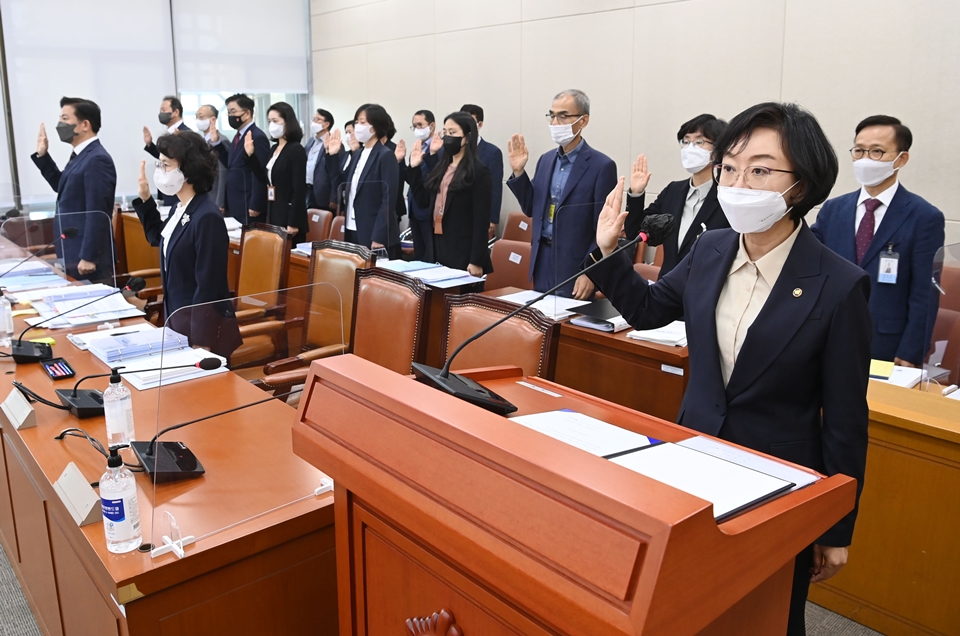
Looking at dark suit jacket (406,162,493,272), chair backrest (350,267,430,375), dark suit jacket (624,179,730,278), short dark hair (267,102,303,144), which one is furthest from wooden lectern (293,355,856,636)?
short dark hair (267,102,303,144)

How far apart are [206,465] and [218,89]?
7.53 metres

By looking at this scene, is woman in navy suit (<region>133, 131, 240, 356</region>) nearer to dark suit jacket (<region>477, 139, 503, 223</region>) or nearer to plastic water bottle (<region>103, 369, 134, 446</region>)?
plastic water bottle (<region>103, 369, 134, 446</region>)

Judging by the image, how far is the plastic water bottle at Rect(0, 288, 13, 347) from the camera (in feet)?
9.02

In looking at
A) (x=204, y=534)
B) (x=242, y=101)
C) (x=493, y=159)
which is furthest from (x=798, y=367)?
(x=242, y=101)

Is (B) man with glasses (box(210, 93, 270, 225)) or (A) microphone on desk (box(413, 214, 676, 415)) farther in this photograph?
(B) man with glasses (box(210, 93, 270, 225))

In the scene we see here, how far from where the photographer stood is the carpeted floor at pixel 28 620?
7.59 ft

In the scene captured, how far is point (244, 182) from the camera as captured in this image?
671cm

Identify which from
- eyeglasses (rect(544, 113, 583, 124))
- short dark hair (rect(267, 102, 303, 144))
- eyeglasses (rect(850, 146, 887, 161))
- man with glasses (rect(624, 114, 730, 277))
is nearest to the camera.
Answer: eyeglasses (rect(850, 146, 887, 161))

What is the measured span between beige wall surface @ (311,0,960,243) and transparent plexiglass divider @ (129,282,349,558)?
12.0ft

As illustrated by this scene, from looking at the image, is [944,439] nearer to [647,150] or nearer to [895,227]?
[895,227]

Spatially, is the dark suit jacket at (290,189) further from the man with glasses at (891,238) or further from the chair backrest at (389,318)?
the man with glasses at (891,238)

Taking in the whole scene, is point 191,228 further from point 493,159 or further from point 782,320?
point 493,159

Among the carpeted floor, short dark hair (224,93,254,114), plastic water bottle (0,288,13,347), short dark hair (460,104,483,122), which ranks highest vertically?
short dark hair (224,93,254,114)

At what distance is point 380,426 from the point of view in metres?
1.12
